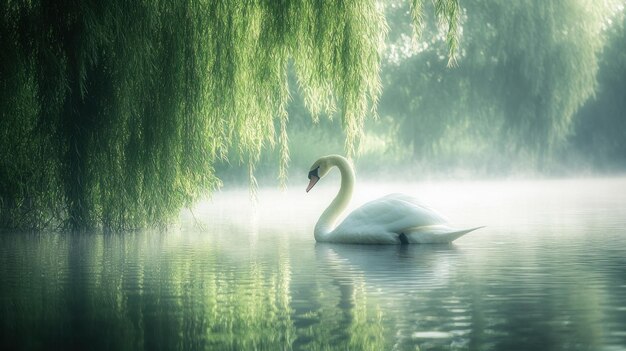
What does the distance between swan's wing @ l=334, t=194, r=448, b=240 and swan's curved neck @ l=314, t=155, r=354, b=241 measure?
21 cm

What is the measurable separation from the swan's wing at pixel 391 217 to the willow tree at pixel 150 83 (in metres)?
0.65

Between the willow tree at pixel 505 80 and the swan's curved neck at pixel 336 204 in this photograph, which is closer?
the swan's curved neck at pixel 336 204

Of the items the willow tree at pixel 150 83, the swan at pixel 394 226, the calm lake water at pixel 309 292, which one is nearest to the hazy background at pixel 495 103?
the willow tree at pixel 150 83

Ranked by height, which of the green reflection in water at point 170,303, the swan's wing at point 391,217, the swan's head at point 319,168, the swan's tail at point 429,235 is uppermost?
the swan's head at point 319,168

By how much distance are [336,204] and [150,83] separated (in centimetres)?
200

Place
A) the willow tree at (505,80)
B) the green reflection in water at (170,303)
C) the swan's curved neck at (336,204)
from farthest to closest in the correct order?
the willow tree at (505,80), the swan's curved neck at (336,204), the green reflection in water at (170,303)

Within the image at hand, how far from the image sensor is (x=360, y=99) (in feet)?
31.1

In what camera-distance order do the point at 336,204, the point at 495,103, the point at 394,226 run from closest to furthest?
1. the point at 394,226
2. the point at 336,204
3. the point at 495,103

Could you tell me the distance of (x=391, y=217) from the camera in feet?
30.9

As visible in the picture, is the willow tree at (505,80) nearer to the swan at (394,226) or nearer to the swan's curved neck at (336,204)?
the swan's curved neck at (336,204)

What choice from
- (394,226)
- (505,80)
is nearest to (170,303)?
(394,226)

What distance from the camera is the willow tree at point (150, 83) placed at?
9.13 m

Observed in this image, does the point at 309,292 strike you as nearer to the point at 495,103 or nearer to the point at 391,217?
the point at 391,217

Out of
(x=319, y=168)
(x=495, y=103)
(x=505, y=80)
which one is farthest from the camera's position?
(x=495, y=103)
